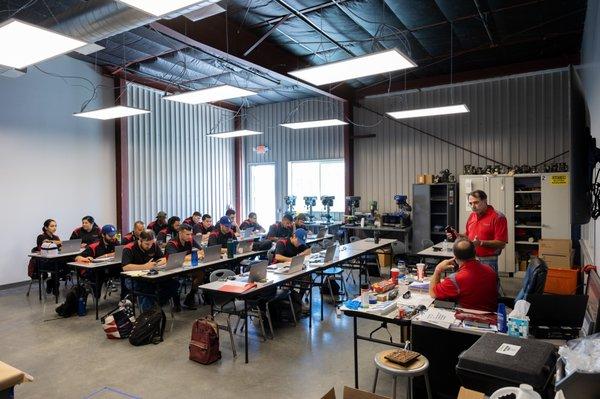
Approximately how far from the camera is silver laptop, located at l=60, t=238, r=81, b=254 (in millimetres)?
6105

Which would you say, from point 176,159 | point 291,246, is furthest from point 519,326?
point 176,159

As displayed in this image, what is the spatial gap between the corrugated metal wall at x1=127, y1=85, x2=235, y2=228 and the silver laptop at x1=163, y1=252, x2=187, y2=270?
4.14 m

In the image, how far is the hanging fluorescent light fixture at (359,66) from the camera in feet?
12.5

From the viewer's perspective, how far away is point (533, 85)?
25.8ft

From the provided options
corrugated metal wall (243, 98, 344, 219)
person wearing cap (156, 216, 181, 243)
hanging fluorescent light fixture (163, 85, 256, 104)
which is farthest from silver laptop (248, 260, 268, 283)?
corrugated metal wall (243, 98, 344, 219)

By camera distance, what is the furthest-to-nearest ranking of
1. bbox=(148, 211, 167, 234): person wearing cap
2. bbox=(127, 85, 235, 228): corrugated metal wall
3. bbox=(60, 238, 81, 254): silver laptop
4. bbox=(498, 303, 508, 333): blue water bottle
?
1. bbox=(127, 85, 235, 228): corrugated metal wall
2. bbox=(148, 211, 167, 234): person wearing cap
3. bbox=(60, 238, 81, 254): silver laptop
4. bbox=(498, 303, 508, 333): blue water bottle

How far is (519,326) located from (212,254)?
13.1 ft

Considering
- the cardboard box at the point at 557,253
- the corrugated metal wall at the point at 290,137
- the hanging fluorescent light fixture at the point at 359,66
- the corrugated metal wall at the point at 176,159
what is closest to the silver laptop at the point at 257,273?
the hanging fluorescent light fixture at the point at 359,66

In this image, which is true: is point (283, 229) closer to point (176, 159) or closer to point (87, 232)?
point (87, 232)

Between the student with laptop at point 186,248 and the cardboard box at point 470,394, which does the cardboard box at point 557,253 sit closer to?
the cardboard box at point 470,394

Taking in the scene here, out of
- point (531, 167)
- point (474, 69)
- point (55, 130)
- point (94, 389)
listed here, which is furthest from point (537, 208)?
point (55, 130)

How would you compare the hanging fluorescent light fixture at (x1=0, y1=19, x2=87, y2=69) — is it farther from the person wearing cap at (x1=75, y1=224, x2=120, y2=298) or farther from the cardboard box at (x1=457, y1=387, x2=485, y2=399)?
the cardboard box at (x1=457, y1=387, x2=485, y2=399)

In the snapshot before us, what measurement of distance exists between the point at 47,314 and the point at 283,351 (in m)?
3.59

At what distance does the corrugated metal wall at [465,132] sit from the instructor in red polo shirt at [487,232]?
3995 millimetres
